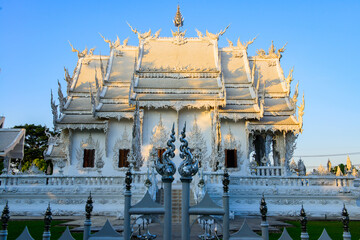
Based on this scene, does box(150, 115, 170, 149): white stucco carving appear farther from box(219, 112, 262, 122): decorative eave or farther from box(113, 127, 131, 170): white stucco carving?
box(219, 112, 262, 122): decorative eave

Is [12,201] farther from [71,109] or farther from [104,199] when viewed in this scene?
[71,109]

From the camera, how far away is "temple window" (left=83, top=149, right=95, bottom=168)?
1903 centimetres

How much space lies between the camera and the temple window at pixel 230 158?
62.1ft

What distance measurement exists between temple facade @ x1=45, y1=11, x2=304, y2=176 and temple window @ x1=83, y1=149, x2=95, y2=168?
0.06m

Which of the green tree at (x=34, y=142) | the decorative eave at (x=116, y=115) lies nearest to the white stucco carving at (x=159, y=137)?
the decorative eave at (x=116, y=115)

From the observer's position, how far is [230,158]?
62.4 feet

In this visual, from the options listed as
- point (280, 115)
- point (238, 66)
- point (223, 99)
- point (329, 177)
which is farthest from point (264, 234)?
point (238, 66)

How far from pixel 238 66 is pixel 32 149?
26625 mm

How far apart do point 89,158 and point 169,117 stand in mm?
5348

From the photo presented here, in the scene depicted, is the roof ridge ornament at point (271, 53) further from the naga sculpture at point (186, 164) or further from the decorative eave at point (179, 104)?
the naga sculpture at point (186, 164)

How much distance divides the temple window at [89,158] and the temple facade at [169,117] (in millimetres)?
57

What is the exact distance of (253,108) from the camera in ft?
62.3

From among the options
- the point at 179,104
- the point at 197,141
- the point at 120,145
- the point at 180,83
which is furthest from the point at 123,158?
the point at 180,83

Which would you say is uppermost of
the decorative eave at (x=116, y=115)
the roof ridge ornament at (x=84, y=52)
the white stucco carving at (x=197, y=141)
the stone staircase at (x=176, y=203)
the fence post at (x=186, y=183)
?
the roof ridge ornament at (x=84, y=52)
